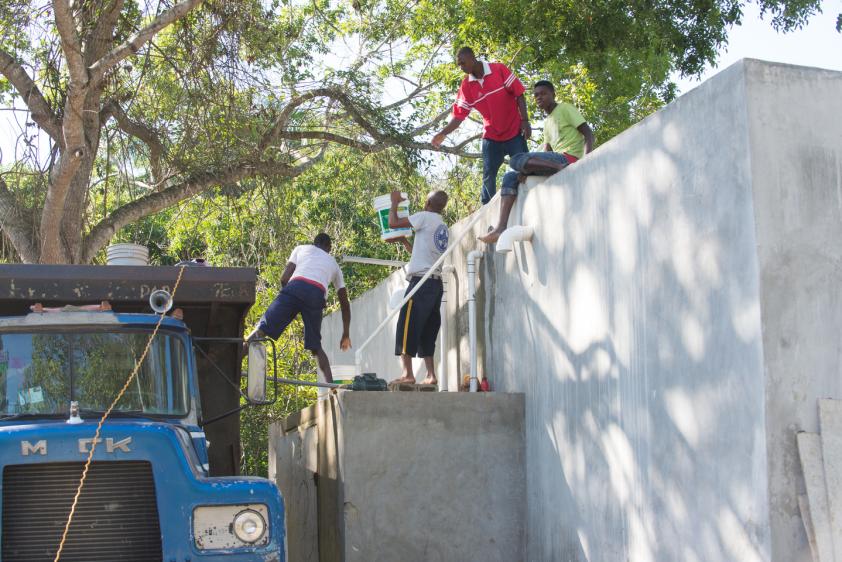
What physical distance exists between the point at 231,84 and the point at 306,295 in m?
3.55

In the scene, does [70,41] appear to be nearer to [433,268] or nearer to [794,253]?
[433,268]

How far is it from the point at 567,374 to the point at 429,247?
2.62 metres

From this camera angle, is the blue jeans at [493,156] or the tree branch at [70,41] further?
the tree branch at [70,41]

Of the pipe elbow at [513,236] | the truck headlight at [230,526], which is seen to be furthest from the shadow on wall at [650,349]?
the truck headlight at [230,526]

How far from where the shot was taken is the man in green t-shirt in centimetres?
855

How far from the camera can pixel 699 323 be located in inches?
235

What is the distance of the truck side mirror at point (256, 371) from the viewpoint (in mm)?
7145

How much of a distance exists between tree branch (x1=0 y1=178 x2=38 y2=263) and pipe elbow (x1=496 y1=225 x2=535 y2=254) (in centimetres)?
635

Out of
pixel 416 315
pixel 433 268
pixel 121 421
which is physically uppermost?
pixel 433 268

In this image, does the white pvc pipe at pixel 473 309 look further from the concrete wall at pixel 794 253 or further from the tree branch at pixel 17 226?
the tree branch at pixel 17 226

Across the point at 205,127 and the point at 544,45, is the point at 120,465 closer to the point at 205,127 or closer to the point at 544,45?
the point at 205,127

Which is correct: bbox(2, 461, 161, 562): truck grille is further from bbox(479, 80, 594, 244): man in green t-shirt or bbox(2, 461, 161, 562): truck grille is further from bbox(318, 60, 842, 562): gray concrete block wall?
bbox(479, 80, 594, 244): man in green t-shirt

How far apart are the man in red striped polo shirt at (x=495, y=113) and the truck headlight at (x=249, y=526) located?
4998 mm

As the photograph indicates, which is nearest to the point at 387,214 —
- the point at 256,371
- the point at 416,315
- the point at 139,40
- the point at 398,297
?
the point at 398,297
